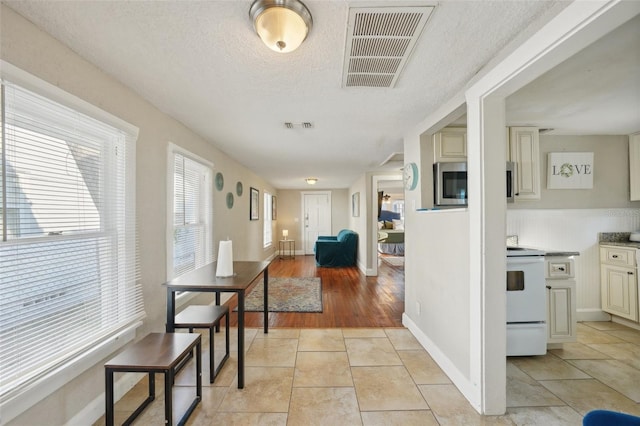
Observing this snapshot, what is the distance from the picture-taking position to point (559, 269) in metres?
2.32

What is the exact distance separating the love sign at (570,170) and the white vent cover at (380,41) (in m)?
2.52

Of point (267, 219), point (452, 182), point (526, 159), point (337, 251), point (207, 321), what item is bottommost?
point (337, 251)

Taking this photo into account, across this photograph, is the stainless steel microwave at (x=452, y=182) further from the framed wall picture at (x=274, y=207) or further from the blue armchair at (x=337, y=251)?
the framed wall picture at (x=274, y=207)

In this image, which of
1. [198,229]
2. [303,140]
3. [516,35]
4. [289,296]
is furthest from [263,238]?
[516,35]

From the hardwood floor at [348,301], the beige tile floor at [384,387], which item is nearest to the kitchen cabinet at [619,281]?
the beige tile floor at [384,387]

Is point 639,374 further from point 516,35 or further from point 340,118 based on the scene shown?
point 340,118

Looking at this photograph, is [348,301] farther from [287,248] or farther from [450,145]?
[287,248]

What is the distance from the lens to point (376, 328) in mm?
2873

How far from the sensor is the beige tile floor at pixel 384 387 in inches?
63.2

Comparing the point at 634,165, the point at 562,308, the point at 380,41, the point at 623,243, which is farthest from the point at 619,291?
the point at 380,41

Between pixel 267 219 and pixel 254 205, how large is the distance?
5.52 feet

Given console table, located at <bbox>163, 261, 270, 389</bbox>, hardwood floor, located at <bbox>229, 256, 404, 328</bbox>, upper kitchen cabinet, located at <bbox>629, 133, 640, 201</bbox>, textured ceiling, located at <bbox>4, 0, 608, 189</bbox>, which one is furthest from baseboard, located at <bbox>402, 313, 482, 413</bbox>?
upper kitchen cabinet, located at <bbox>629, 133, 640, 201</bbox>

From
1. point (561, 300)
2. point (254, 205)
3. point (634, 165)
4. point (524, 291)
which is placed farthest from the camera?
point (254, 205)

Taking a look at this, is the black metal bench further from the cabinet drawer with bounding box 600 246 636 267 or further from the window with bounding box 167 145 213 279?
the cabinet drawer with bounding box 600 246 636 267
